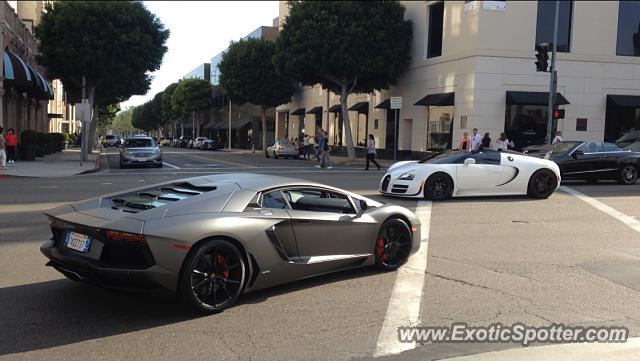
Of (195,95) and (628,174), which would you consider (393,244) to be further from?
(195,95)

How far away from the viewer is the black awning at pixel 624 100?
98.8 feet

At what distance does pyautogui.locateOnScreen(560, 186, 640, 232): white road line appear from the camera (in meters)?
10.8

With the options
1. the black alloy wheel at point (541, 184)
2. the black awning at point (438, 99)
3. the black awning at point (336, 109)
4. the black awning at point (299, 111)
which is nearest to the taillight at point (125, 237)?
the black alloy wheel at point (541, 184)

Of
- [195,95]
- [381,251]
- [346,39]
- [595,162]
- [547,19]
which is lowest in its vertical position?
[381,251]

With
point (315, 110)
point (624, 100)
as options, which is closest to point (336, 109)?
point (315, 110)

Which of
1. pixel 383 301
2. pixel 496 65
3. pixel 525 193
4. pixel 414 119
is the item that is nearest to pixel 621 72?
pixel 496 65

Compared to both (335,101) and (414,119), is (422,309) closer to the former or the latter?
(414,119)

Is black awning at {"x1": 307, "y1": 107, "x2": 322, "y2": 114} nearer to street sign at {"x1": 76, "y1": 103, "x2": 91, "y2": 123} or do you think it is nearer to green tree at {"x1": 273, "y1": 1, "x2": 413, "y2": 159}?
green tree at {"x1": 273, "y1": 1, "x2": 413, "y2": 159}

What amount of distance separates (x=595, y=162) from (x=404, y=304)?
1393 centimetres

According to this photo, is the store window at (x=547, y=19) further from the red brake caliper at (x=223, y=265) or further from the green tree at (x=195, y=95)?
the green tree at (x=195, y=95)

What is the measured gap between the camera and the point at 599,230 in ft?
33.0

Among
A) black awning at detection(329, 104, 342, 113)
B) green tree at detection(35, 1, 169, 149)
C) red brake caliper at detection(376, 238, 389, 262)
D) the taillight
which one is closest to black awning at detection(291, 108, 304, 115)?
black awning at detection(329, 104, 342, 113)

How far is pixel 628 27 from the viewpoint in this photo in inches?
1209

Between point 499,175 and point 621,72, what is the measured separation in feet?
68.8
